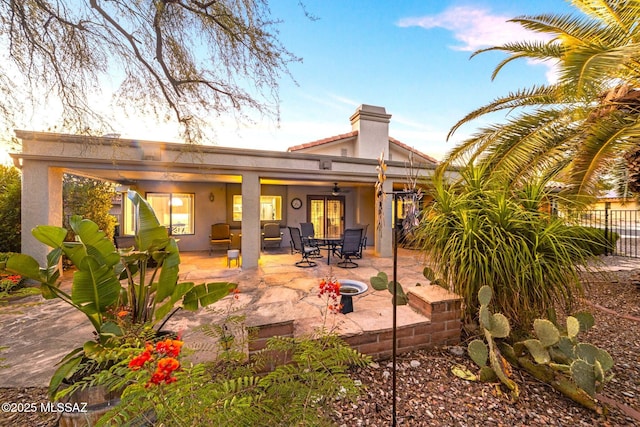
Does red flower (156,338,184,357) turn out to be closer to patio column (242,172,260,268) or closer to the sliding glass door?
patio column (242,172,260,268)

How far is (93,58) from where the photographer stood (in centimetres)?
447

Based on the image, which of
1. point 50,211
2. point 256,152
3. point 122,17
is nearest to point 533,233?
point 256,152

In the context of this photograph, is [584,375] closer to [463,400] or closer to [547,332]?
[547,332]

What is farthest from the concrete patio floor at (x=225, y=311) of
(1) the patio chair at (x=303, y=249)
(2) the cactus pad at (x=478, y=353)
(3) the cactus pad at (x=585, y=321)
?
(3) the cactus pad at (x=585, y=321)

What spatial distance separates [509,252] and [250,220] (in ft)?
19.8

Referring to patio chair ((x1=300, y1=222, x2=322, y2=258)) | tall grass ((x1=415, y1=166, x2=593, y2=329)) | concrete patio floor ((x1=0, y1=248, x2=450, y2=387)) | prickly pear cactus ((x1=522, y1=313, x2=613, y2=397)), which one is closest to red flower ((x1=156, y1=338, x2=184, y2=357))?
concrete patio floor ((x1=0, y1=248, x2=450, y2=387))

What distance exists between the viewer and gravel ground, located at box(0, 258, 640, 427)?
2076 millimetres

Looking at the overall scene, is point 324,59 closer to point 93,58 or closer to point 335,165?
point 335,165

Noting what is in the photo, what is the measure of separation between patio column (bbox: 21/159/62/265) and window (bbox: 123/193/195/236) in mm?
4239

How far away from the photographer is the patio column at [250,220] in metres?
7.16

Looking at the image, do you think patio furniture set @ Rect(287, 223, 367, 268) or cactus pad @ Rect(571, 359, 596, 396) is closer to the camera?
cactus pad @ Rect(571, 359, 596, 396)

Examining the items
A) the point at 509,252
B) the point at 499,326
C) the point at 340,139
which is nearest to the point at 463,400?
the point at 499,326

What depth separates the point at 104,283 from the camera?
213 cm

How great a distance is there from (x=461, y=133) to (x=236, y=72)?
199 inches
